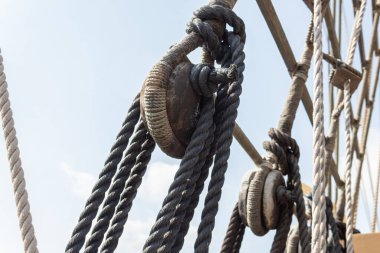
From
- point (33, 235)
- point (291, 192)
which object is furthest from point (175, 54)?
point (291, 192)

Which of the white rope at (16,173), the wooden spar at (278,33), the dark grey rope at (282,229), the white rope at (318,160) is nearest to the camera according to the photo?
the white rope at (16,173)

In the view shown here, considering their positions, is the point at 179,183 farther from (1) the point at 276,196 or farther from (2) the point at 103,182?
(1) the point at 276,196

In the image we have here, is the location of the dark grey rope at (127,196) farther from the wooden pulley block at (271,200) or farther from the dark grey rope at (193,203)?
the wooden pulley block at (271,200)

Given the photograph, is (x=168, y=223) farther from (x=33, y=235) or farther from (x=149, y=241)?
(x=33, y=235)

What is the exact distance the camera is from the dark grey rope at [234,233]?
1.38 metres

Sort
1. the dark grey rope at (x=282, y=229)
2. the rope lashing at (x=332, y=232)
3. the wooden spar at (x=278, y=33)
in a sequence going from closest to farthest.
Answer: the dark grey rope at (x=282, y=229)
the rope lashing at (x=332, y=232)
the wooden spar at (x=278, y=33)

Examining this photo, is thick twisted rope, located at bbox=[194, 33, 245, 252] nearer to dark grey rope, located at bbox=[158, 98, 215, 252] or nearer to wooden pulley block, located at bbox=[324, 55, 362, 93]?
dark grey rope, located at bbox=[158, 98, 215, 252]

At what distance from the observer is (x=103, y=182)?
817 millimetres

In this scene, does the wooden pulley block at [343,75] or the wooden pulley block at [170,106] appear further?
the wooden pulley block at [343,75]

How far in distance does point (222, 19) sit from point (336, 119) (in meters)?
1.55

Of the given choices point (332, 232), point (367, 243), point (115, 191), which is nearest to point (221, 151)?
point (115, 191)

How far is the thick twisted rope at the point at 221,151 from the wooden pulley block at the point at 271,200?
0.54 meters

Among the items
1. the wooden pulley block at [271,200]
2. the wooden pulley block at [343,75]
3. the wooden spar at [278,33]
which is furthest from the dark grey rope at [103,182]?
the wooden spar at [278,33]

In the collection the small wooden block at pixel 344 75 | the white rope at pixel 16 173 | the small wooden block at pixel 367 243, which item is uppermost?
the small wooden block at pixel 344 75
